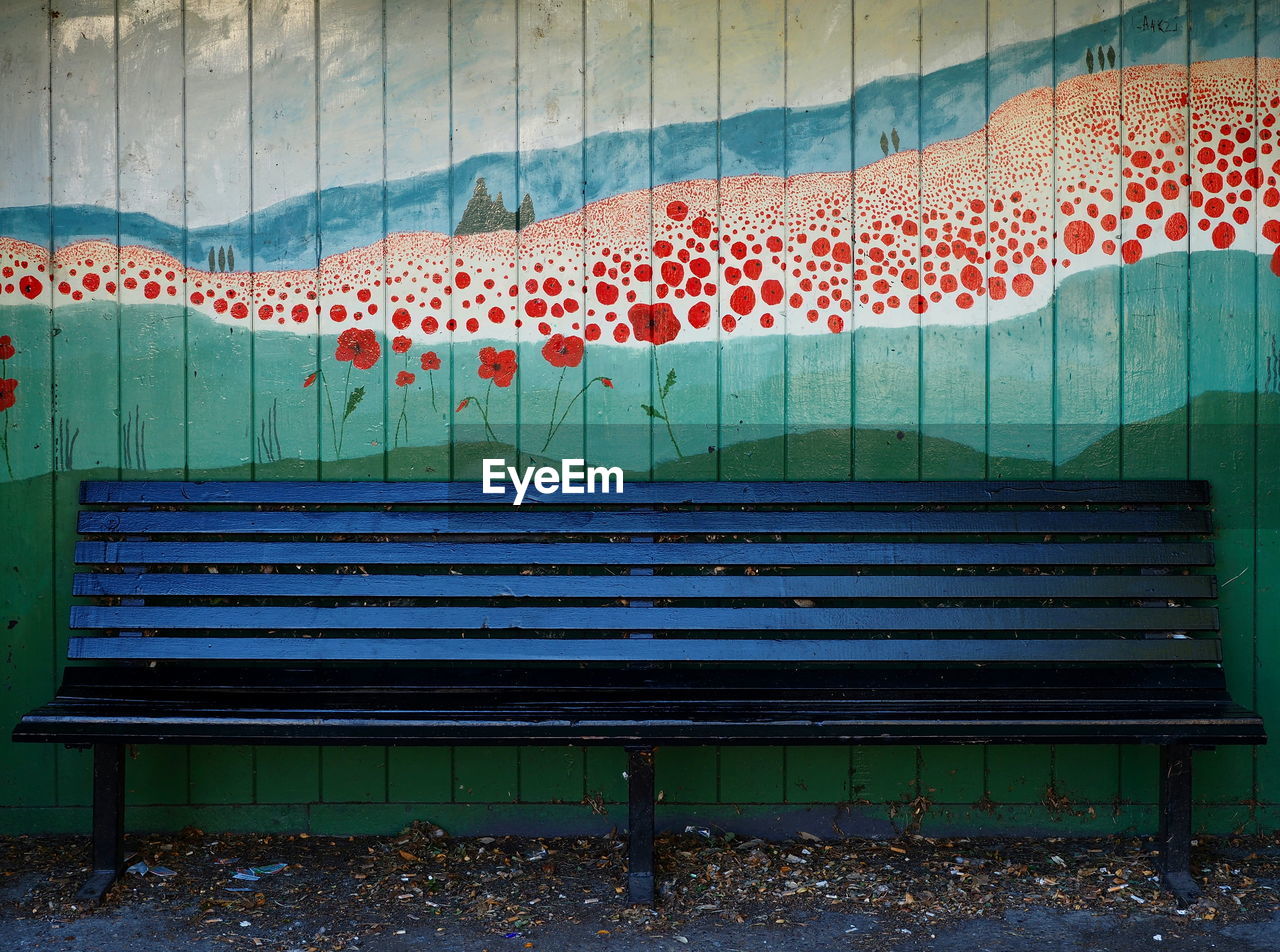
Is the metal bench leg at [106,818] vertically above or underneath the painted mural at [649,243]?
underneath

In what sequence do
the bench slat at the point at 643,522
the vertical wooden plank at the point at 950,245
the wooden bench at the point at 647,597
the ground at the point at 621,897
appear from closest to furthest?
the ground at the point at 621,897 < the wooden bench at the point at 647,597 < the bench slat at the point at 643,522 < the vertical wooden plank at the point at 950,245

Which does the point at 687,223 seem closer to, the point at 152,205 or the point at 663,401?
the point at 663,401

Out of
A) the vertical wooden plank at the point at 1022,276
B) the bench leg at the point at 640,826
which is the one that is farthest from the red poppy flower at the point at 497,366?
the vertical wooden plank at the point at 1022,276

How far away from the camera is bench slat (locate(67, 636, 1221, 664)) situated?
299 centimetres

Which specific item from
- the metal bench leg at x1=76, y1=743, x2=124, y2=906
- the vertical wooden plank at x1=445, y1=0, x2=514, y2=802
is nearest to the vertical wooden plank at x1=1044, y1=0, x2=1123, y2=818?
the vertical wooden plank at x1=445, y1=0, x2=514, y2=802

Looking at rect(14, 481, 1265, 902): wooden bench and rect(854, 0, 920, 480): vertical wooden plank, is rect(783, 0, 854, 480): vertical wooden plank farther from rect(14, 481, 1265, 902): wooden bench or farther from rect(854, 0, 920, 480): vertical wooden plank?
rect(14, 481, 1265, 902): wooden bench

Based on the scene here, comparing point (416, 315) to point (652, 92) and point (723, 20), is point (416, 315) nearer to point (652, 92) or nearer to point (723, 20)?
point (652, 92)

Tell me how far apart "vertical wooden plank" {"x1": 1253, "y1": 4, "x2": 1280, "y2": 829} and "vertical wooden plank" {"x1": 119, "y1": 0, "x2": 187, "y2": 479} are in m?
3.41

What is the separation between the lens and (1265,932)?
2.65 meters

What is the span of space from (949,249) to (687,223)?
832 mm

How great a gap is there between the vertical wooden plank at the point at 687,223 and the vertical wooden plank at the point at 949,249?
660 mm

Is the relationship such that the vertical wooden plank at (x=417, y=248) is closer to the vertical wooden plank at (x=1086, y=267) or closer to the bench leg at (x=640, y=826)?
the bench leg at (x=640, y=826)

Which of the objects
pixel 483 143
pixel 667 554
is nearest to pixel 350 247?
pixel 483 143

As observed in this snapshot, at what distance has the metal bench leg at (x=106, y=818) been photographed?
284 centimetres
